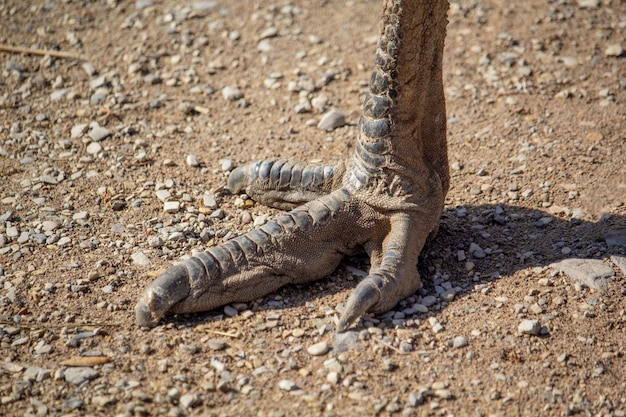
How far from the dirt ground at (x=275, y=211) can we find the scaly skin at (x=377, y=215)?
142mm

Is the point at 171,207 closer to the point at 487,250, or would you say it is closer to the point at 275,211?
the point at 275,211

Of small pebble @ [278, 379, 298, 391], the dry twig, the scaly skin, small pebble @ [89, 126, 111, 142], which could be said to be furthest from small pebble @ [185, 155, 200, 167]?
small pebble @ [278, 379, 298, 391]

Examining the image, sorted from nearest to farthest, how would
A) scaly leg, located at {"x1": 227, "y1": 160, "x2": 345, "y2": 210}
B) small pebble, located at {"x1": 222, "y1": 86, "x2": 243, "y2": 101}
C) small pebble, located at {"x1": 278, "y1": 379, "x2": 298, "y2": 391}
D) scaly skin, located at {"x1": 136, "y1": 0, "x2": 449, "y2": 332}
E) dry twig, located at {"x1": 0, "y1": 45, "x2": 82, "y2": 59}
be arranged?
1. small pebble, located at {"x1": 278, "y1": 379, "x2": 298, "y2": 391}
2. scaly skin, located at {"x1": 136, "y1": 0, "x2": 449, "y2": 332}
3. scaly leg, located at {"x1": 227, "y1": 160, "x2": 345, "y2": 210}
4. small pebble, located at {"x1": 222, "y1": 86, "x2": 243, "y2": 101}
5. dry twig, located at {"x1": 0, "y1": 45, "x2": 82, "y2": 59}

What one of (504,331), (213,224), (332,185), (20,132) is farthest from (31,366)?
(20,132)

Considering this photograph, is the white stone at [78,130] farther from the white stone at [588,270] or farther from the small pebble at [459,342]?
the white stone at [588,270]

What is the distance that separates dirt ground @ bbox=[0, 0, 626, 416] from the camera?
3426 millimetres

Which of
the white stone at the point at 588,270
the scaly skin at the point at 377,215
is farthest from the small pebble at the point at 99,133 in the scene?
the white stone at the point at 588,270

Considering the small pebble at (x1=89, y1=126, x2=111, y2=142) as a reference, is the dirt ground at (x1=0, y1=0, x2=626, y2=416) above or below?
below

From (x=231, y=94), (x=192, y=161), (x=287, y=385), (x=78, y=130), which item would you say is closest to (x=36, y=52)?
(x=78, y=130)

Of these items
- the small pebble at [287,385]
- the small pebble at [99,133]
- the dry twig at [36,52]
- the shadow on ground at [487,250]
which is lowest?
the shadow on ground at [487,250]

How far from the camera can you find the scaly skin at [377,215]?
146 inches

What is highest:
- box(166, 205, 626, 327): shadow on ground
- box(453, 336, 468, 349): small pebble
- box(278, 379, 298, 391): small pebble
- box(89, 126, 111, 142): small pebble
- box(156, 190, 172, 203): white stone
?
box(89, 126, 111, 142): small pebble

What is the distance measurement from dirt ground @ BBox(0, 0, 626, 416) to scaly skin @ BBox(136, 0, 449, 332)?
0.46ft

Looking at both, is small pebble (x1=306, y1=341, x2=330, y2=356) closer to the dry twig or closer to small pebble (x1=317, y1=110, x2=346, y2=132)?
small pebble (x1=317, y1=110, x2=346, y2=132)
